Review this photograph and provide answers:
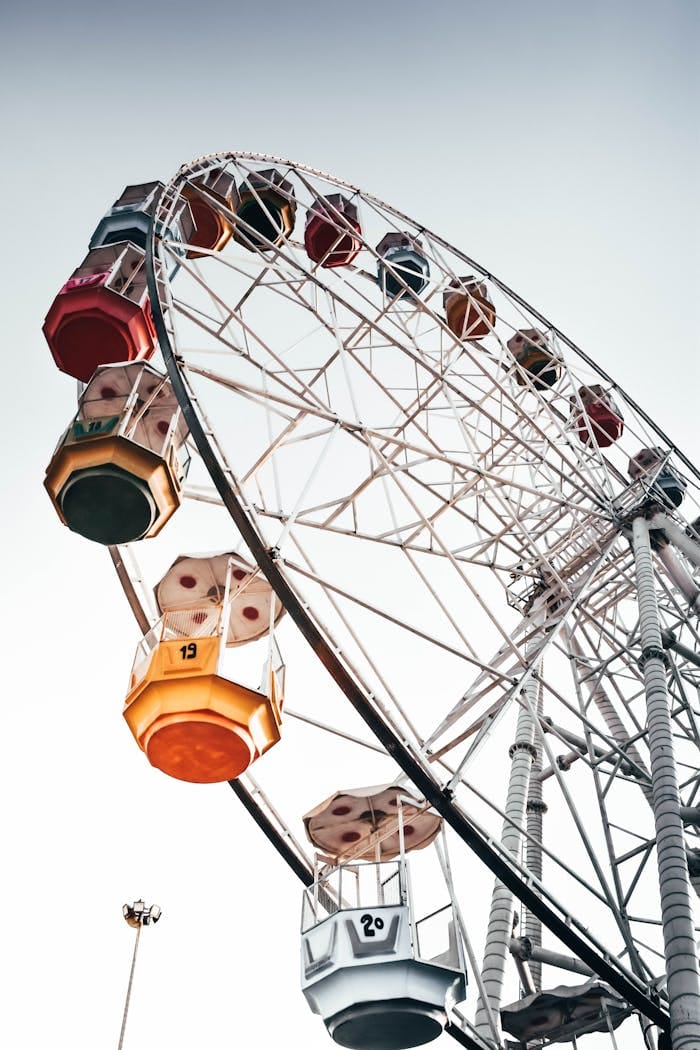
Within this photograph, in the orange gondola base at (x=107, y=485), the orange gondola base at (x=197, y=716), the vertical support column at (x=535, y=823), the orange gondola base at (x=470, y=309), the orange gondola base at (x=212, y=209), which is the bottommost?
the orange gondola base at (x=197, y=716)

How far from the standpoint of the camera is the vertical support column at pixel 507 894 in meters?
10.9

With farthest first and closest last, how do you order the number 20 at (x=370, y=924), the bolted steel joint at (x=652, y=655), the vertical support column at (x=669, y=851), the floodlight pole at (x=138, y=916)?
the floodlight pole at (x=138, y=916) → the bolted steel joint at (x=652, y=655) → the number 20 at (x=370, y=924) → the vertical support column at (x=669, y=851)

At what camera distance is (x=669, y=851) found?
9914 millimetres

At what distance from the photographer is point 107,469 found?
11312mm

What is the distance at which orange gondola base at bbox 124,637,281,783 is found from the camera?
31.8 ft

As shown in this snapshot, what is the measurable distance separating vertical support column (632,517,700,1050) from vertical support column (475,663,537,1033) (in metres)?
1.26

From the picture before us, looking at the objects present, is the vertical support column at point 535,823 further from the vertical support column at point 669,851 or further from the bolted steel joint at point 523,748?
the vertical support column at point 669,851

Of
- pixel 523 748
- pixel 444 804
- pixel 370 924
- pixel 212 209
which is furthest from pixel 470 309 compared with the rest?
pixel 370 924

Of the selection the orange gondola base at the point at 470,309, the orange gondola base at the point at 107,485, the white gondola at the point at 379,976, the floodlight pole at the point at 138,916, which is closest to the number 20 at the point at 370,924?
the white gondola at the point at 379,976

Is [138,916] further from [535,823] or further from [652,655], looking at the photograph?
[652,655]

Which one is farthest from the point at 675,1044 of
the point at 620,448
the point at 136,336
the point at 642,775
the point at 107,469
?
the point at 620,448

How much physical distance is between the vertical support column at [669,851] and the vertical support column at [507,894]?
126 cm

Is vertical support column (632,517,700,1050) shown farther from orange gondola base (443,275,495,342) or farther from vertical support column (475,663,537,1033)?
orange gondola base (443,275,495,342)

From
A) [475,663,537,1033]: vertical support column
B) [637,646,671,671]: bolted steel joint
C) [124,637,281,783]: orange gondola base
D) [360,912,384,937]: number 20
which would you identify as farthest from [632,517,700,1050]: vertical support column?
[124,637,281,783]: orange gondola base
